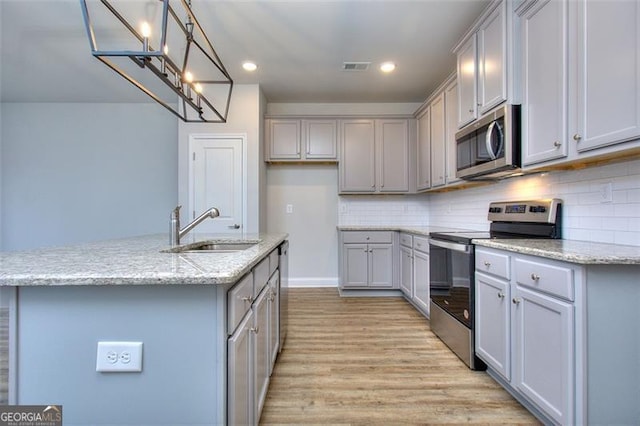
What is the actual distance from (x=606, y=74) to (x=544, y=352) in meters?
1.34

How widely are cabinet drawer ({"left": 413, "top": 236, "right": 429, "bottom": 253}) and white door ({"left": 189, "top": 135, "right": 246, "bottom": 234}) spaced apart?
207cm

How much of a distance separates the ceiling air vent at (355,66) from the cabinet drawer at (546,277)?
98.9 inches

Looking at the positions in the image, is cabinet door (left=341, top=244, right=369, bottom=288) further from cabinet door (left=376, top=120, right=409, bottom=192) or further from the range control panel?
the range control panel

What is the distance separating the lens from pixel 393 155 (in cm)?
429

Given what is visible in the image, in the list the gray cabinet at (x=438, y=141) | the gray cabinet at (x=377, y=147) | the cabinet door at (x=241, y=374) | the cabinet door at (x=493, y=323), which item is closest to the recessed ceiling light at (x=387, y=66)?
the gray cabinet at (x=438, y=141)

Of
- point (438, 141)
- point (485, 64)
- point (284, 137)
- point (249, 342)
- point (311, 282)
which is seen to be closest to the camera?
point (249, 342)

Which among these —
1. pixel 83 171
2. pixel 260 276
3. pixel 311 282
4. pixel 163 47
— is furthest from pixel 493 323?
pixel 83 171

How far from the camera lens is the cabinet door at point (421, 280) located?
3131mm

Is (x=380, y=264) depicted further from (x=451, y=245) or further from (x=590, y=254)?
(x=590, y=254)

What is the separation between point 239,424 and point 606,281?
5.28 ft

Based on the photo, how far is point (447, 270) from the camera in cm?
254

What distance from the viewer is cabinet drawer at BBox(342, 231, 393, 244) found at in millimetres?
4082

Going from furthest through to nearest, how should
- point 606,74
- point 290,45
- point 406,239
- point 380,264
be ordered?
point 380,264 → point 406,239 → point 290,45 → point 606,74

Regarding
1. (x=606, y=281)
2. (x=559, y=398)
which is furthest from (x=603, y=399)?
(x=606, y=281)
